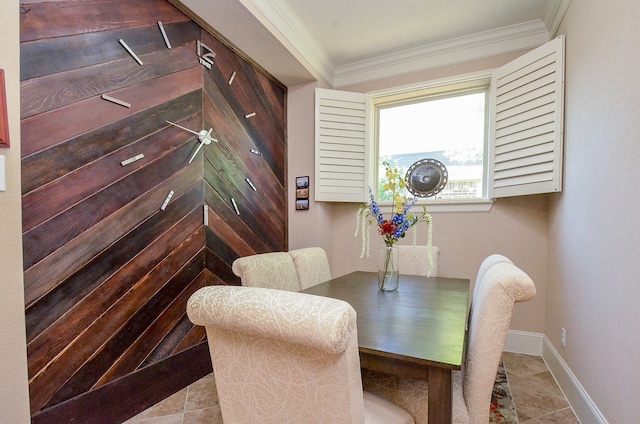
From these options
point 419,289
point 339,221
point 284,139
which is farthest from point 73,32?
point 339,221

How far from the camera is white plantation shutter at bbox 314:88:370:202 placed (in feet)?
9.61

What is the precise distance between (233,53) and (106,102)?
3.89 feet

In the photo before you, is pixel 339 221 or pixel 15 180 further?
pixel 339 221

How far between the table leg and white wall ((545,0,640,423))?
88 centimetres

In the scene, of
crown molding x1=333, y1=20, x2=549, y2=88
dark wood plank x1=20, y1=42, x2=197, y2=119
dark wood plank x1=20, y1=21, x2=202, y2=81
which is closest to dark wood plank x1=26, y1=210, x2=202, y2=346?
dark wood plank x1=20, y1=42, x2=197, y2=119

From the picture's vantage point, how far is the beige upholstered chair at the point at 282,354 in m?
0.64

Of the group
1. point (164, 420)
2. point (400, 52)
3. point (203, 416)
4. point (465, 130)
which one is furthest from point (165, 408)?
point (400, 52)

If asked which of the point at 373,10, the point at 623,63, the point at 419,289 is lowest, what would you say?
the point at 419,289

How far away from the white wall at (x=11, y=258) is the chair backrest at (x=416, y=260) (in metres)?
2.14

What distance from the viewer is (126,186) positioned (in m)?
1.67

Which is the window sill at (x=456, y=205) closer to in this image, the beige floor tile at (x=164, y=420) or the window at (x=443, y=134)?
the window at (x=443, y=134)

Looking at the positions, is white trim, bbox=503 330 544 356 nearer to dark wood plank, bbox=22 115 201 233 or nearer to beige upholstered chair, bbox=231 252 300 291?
beige upholstered chair, bbox=231 252 300 291

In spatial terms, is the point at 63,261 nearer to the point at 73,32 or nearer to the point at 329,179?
the point at 73,32

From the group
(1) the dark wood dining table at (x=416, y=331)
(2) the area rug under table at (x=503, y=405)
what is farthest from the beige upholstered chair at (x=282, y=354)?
(2) the area rug under table at (x=503, y=405)
